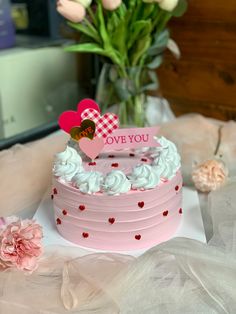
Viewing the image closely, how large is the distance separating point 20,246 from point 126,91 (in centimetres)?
62

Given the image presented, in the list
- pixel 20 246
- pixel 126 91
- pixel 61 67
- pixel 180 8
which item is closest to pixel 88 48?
pixel 126 91

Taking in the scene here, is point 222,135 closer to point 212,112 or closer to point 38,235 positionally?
point 212,112

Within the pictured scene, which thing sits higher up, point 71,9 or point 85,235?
point 71,9

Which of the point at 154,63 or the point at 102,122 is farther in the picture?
the point at 154,63

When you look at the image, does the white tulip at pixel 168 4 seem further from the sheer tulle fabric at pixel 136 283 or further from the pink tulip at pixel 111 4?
the sheer tulle fabric at pixel 136 283

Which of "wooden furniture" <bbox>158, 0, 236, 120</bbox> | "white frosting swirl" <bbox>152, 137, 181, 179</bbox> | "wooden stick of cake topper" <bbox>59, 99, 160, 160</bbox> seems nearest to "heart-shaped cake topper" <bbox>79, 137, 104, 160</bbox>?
"wooden stick of cake topper" <bbox>59, 99, 160, 160</bbox>

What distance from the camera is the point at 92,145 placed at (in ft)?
2.83

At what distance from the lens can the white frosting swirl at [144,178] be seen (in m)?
0.80

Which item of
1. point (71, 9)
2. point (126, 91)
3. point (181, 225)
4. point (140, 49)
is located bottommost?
point (181, 225)

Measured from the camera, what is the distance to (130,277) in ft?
2.24

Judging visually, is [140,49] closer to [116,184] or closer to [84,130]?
[84,130]

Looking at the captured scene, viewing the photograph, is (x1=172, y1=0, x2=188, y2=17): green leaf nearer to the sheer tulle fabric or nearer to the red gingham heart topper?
the red gingham heart topper

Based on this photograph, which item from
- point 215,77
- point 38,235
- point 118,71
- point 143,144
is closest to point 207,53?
point 215,77

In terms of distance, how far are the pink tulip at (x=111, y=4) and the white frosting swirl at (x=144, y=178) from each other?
A: 484mm
